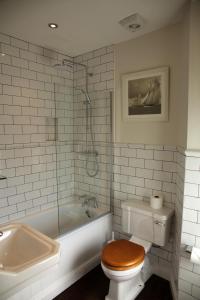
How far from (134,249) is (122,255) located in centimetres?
15

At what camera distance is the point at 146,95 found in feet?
7.16

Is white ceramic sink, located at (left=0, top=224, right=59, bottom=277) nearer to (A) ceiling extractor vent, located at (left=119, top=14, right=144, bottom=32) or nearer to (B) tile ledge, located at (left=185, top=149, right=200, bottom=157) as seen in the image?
(B) tile ledge, located at (left=185, top=149, right=200, bottom=157)

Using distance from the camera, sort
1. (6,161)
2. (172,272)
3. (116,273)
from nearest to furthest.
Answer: (116,273), (172,272), (6,161)

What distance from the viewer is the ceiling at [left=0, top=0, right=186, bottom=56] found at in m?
1.62

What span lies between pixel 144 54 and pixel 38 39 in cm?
119

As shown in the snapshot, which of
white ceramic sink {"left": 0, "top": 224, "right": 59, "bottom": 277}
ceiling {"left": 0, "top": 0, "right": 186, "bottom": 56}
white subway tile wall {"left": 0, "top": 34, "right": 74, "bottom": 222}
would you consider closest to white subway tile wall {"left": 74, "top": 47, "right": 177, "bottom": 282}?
white subway tile wall {"left": 0, "top": 34, "right": 74, "bottom": 222}

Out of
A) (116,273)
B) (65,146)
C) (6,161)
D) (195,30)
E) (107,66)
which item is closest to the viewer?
(195,30)

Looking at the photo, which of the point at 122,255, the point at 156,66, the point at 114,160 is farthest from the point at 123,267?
the point at 156,66

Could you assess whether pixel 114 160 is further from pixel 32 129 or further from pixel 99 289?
pixel 99 289

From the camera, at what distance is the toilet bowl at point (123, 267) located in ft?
5.65

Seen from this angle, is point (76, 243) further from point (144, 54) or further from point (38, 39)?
point (38, 39)

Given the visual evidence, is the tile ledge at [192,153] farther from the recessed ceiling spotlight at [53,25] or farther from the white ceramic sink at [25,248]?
the recessed ceiling spotlight at [53,25]

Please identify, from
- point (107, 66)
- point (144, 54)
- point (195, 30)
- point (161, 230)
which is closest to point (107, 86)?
point (107, 66)

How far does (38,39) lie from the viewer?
229 cm
